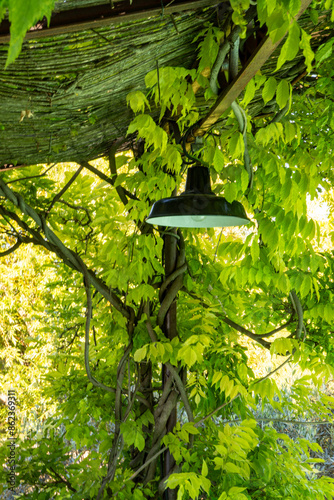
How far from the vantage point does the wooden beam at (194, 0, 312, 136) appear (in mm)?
887

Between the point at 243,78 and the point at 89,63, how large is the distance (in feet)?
1.18

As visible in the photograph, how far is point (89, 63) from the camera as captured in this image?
108 centimetres

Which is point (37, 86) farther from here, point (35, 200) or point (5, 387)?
point (5, 387)

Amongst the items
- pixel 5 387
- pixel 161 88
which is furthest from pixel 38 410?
pixel 161 88

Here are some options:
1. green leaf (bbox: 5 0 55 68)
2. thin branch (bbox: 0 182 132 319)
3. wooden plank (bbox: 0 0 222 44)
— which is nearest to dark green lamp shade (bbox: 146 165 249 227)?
wooden plank (bbox: 0 0 222 44)

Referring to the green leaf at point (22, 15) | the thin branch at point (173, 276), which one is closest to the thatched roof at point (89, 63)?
the green leaf at point (22, 15)

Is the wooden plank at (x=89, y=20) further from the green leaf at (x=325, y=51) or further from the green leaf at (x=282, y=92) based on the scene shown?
the green leaf at (x=325, y=51)

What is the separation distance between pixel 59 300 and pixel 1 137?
137 centimetres

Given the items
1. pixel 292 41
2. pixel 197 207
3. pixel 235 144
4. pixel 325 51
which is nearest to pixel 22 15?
pixel 292 41

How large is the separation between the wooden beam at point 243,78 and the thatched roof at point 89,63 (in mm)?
135

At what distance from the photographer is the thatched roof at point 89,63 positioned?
75cm

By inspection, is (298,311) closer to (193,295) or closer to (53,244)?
(193,295)

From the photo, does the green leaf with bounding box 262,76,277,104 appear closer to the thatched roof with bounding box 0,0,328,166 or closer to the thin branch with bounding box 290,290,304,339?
the thatched roof with bounding box 0,0,328,166

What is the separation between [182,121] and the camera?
1.46 m
